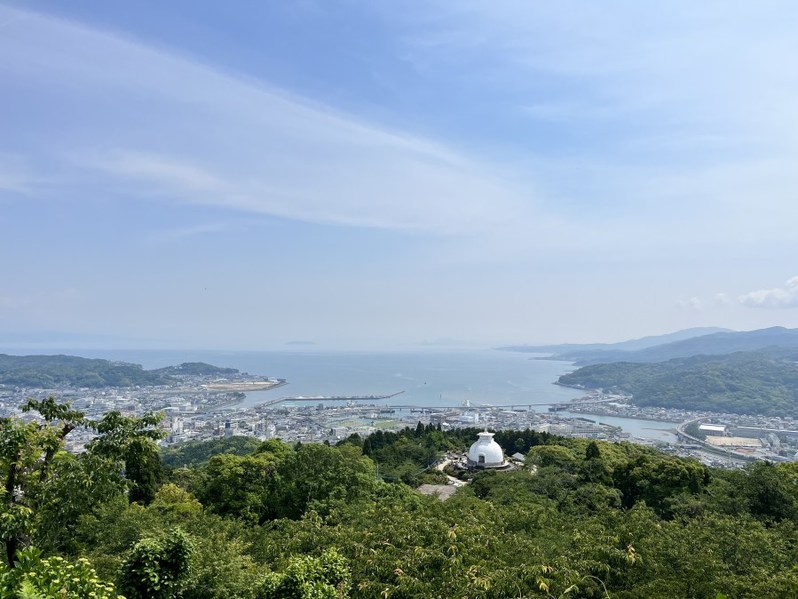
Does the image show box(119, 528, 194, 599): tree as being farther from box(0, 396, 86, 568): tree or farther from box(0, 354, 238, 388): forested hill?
box(0, 354, 238, 388): forested hill

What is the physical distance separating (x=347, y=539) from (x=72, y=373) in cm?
7982

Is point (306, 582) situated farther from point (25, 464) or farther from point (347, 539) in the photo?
point (25, 464)

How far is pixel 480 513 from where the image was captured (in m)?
10.1

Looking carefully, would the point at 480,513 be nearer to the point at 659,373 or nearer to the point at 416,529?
the point at 416,529

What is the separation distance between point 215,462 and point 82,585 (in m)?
13.3

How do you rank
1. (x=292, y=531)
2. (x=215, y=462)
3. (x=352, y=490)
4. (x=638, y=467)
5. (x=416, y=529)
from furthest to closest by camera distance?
(x=638, y=467) → (x=215, y=462) → (x=352, y=490) → (x=292, y=531) → (x=416, y=529)

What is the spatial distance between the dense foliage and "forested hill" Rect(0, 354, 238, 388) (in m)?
65.3

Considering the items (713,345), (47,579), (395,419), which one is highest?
(47,579)

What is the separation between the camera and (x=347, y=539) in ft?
26.2

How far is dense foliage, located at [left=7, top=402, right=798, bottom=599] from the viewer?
5.24 m

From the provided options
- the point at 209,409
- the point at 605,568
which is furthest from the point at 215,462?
the point at 209,409

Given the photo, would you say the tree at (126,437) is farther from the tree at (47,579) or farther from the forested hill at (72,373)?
the forested hill at (72,373)

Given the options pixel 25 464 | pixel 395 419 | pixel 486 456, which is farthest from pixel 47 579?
pixel 395 419

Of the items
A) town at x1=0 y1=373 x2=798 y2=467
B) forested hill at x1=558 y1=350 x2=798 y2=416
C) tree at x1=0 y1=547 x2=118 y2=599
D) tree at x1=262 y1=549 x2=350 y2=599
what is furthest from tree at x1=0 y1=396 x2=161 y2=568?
forested hill at x1=558 y1=350 x2=798 y2=416
